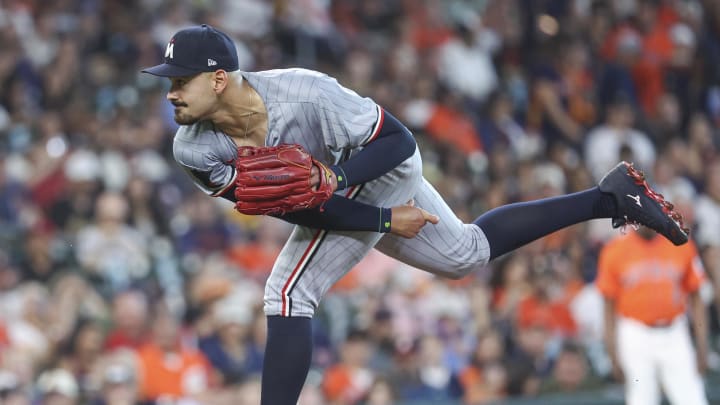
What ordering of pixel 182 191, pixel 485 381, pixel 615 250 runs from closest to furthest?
pixel 615 250, pixel 485 381, pixel 182 191

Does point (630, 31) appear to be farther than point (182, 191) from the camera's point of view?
Yes

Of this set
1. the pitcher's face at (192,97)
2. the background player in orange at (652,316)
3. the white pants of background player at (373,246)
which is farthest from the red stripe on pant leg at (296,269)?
the background player in orange at (652,316)

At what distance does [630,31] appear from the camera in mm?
12820

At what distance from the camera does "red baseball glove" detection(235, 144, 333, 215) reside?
13.6 feet

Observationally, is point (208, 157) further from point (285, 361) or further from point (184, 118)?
point (285, 361)

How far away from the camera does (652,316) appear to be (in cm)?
702

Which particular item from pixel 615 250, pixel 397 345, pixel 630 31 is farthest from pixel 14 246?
pixel 630 31

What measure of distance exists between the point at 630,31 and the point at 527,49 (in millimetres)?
1262

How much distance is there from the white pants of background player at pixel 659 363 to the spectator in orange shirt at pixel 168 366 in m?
2.63

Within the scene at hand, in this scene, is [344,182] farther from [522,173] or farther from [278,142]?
[522,173]

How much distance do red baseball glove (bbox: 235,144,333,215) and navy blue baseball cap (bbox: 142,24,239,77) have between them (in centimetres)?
35

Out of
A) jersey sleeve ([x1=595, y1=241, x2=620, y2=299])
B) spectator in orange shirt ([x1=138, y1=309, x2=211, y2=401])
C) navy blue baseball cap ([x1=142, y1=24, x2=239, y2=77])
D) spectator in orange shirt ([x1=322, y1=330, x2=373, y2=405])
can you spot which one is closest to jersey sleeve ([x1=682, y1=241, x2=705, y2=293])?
jersey sleeve ([x1=595, y1=241, x2=620, y2=299])

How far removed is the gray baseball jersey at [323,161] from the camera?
435 cm

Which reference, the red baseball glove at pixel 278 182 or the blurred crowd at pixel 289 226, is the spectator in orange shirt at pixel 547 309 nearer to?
the blurred crowd at pixel 289 226
